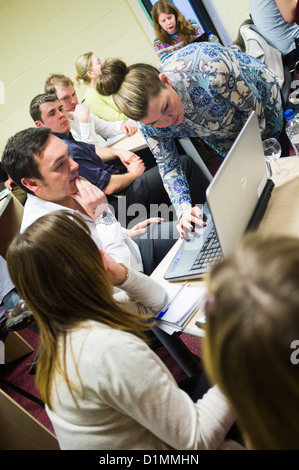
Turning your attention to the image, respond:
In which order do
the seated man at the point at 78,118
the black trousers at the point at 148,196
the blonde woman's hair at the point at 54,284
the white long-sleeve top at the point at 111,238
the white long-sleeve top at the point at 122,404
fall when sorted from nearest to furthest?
the white long-sleeve top at the point at 122,404 < the blonde woman's hair at the point at 54,284 < the white long-sleeve top at the point at 111,238 < the black trousers at the point at 148,196 < the seated man at the point at 78,118

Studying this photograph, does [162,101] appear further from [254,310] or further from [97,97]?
[97,97]

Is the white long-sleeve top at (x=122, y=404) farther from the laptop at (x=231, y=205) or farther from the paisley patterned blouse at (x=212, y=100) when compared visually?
the paisley patterned blouse at (x=212, y=100)

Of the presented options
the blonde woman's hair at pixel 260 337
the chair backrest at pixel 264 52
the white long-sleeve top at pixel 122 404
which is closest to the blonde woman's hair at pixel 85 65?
the chair backrest at pixel 264 52

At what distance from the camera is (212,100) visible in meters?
1.57

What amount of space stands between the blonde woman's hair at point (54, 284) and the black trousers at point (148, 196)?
1.42 m

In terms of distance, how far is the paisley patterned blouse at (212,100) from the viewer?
1.50 meters

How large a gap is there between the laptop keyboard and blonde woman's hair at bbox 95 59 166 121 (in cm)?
59

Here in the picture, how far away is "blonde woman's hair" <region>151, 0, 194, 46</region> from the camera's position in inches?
157

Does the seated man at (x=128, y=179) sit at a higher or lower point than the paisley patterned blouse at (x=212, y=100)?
lower

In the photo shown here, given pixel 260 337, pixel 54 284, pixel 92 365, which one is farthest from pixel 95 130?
pixel 260 337

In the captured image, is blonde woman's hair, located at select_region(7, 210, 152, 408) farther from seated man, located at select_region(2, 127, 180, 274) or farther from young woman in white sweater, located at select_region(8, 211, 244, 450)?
seated man, located at select_region(2, 127, 180, 274)

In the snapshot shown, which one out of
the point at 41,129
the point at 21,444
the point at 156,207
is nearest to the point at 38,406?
the point at 21,444

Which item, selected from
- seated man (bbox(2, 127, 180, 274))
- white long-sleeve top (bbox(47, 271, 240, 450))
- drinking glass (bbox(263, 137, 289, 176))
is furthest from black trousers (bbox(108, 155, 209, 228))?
white long-sleeve top (bbox(47, 271, 240, 450))
